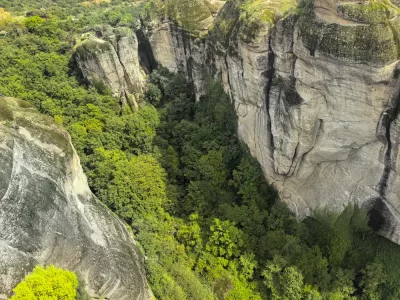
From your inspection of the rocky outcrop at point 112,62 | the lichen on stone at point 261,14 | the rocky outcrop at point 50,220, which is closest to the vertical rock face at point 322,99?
the lichen on stone at point 261,14

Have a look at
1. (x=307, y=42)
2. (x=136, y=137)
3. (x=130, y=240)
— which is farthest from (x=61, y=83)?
(x=307, y=42)

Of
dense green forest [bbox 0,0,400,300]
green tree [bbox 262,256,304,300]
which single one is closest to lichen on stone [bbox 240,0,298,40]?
dense green forest [bbox 0,0,400,300]

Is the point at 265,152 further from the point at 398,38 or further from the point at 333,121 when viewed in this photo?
the point at 398,38

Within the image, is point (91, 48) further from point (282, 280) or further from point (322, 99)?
point (282, 280)

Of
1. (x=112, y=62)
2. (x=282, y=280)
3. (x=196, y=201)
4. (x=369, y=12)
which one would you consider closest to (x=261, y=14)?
(x=369, y=12)

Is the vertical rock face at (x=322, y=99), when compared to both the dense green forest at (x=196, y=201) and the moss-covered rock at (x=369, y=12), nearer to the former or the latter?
the moss-covered rock at (x=369, y=12)
